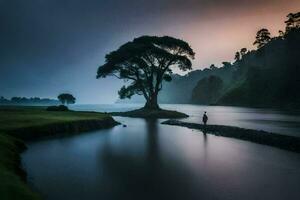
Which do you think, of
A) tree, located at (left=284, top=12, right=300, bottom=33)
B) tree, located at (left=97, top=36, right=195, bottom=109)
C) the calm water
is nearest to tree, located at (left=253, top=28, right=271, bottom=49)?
tree, located at (left=284, top=12, right=300, bottom=33)

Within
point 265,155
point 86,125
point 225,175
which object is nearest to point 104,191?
point 225,175

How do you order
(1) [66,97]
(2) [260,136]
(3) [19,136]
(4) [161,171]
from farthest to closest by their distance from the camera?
(1) [66,97]
(2) [260,136]
(3) [19,136]
(4) [161,171]

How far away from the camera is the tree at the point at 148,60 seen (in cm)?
9206

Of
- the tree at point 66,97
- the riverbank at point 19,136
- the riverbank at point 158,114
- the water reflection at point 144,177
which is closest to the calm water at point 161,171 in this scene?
the water reflection at point 144,177

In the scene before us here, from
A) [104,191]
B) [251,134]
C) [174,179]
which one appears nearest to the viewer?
[104,191]

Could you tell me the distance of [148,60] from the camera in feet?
311

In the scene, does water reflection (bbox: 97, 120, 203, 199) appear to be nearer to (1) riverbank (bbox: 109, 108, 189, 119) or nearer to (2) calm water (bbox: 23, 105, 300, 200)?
(2) calm water (bbox: 23, 105, 300, 200)

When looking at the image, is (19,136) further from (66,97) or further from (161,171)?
(66,97)

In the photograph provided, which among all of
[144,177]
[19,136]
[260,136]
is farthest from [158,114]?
[144,177]

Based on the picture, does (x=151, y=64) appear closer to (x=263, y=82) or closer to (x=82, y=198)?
(x=82, y=198)

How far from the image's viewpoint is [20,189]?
44.7 feet

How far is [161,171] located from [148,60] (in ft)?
247

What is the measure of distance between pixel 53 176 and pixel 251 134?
2747 centimetres

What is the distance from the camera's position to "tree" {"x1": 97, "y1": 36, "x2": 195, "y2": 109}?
92062 millimetres
